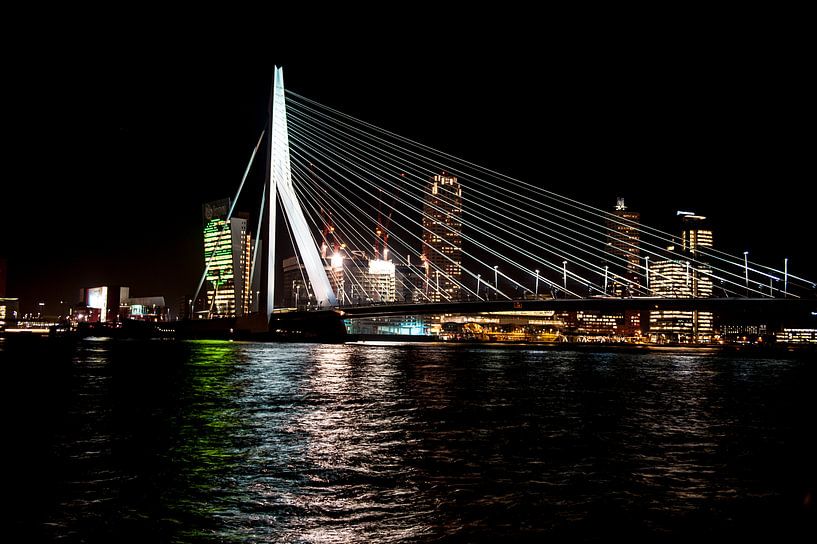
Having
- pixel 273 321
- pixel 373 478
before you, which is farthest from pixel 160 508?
pixel 273 321

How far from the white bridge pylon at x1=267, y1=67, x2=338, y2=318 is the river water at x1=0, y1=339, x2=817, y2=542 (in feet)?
78.1

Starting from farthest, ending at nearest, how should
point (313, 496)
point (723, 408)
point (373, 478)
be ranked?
point (723, 408) → point (373, 478) → point (313, 496)

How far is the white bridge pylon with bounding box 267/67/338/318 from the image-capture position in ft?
133

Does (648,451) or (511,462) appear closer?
(511,462)

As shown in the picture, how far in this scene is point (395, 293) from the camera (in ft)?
399

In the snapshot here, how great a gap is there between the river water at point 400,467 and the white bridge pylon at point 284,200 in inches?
937

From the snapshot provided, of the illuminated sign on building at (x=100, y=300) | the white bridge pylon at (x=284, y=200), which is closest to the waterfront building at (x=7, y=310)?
the illuminated sign on building at (x=100, y=300)

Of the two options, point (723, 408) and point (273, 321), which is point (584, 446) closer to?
point (723, 408)

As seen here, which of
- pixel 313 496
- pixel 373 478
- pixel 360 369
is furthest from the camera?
pixel 360 369

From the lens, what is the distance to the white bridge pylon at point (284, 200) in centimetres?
4059

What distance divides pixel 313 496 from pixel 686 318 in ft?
407

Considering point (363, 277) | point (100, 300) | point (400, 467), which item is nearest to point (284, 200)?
point (400, 467)

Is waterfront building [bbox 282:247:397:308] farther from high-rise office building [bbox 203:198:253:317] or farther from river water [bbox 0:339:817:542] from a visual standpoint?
river water [bbox 0:339:817:542]

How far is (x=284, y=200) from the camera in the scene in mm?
41156
